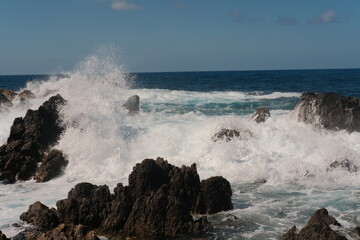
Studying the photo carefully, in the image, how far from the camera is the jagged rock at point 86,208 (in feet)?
35.5

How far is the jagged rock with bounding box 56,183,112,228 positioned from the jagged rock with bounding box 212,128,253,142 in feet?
25.0

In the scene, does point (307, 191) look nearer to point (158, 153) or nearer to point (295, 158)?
point (295, 158)

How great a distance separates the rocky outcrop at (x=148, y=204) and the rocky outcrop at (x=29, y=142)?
5.37 metres

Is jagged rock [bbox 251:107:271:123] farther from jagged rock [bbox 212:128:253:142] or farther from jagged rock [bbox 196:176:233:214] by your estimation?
jagged rock [bbox 196:176:233:214]

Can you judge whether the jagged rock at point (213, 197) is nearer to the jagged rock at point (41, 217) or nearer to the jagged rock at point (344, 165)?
the jagged rock at point (41, 217)

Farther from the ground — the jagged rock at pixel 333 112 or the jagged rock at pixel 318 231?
the jagged rock at pixel 333 112

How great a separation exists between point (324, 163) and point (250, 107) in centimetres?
1954

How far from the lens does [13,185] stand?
1518 centimetres

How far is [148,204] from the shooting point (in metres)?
10.4

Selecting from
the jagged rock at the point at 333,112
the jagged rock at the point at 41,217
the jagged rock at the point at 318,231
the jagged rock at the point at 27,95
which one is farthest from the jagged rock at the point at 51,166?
the jagged rock at the point at 27,95

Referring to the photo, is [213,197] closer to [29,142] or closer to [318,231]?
[318,231]

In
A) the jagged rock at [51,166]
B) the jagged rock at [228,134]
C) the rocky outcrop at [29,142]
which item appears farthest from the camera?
the jagged rock at [228,134]

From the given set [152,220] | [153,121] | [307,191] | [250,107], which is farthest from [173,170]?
[250,107]

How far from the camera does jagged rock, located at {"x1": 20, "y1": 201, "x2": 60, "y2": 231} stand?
10.6 m
